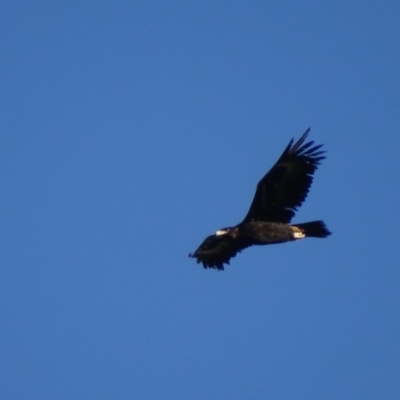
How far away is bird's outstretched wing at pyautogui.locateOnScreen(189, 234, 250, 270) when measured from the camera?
18.3 meters

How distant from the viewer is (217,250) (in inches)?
728

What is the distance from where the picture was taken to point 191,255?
18703mm

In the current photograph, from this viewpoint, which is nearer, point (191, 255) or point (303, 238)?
point (303, 238)

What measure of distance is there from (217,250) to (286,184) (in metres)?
2.06

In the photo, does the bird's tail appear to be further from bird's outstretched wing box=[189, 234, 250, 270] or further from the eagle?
bird's outstretched wing box=[189, 234, 250, 270]

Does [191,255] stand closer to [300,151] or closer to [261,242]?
[261,242]

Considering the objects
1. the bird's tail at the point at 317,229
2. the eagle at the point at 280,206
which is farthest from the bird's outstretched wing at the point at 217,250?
the bird's tail at the point at 317,229

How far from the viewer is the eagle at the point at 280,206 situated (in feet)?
56.8

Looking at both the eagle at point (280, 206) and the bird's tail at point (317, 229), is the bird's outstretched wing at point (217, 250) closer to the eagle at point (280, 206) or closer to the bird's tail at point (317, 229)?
the eagle at point (280, 206)

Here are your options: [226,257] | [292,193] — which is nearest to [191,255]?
[226,257]

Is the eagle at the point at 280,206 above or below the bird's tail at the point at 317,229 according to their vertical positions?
above

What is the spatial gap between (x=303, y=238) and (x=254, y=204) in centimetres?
120

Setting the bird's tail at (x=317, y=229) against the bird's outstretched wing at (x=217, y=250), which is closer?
the bird's tail at (x=317, y=229)

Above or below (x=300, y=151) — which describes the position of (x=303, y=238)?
below
